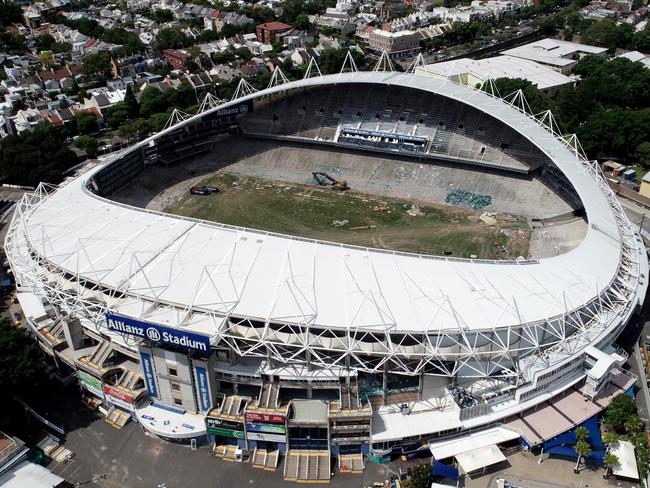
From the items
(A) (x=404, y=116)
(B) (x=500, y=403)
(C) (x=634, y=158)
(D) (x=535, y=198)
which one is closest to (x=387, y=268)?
(B) (x=500, y=403)

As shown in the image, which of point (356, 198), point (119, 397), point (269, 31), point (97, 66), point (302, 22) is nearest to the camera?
point (119, 397)

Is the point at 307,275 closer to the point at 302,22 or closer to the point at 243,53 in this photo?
the point at 243,53

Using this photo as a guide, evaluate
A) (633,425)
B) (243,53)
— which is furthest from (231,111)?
(633,425)

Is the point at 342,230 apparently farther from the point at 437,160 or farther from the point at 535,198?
the point at 535,198

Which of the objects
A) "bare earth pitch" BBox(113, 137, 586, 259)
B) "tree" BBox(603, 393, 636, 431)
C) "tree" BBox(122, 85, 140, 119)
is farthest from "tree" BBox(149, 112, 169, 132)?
"tree" BBox(603, 393, 636, 431)

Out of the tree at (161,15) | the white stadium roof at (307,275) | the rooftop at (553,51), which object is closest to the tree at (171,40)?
the tree at (161,15)

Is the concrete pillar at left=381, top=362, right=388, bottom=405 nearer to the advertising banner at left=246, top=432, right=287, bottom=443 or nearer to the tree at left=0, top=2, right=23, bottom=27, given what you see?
the advertising banner at left=246, top=432, right=287, bottom=443
